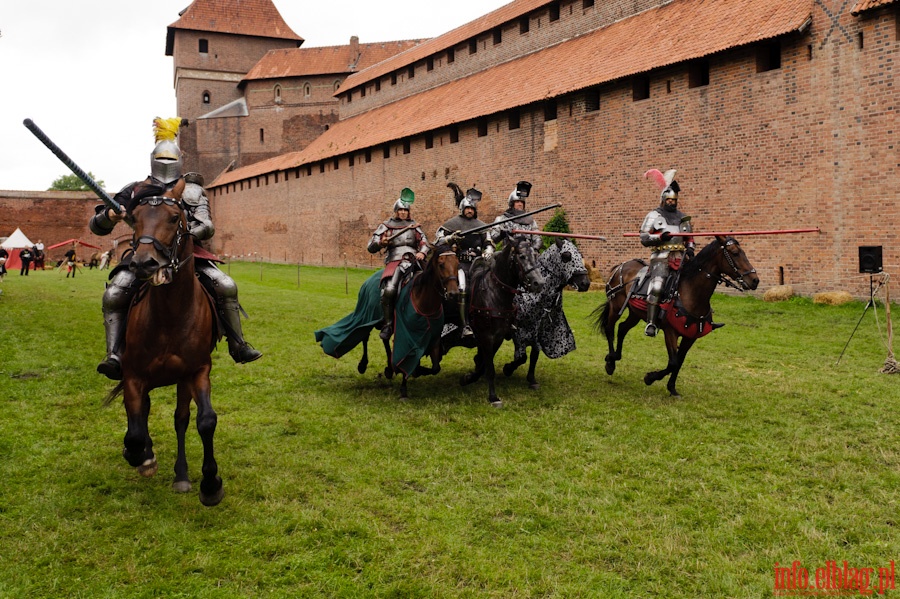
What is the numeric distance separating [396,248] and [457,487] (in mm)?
3837

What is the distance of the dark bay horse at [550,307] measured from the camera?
7941 mm

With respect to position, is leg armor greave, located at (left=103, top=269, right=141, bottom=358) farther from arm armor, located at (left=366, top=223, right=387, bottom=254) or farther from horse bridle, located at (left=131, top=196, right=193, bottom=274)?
arm armor, located at (left=366, top=223, right=387, bottom=254)

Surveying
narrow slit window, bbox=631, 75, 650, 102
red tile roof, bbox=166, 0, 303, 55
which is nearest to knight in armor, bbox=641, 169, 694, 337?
narrow slit window, bbox=631, 75, 650, 102

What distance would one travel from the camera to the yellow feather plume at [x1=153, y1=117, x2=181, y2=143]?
477 cm

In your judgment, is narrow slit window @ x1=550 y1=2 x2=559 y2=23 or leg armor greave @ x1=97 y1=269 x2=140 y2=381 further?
narrow slit window @ x1=550 y1=2 x2=559 y2=23

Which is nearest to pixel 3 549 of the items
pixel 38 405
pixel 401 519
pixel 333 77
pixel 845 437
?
pixel 401 519

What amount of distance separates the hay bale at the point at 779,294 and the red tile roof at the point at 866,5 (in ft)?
19.3

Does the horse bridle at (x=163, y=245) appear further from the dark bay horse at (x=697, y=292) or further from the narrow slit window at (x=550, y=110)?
the narrow slit window at (x=550, y=110)

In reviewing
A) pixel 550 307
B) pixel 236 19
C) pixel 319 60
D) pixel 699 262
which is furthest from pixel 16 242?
pixel 699 262

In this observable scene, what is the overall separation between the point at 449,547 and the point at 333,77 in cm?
5099

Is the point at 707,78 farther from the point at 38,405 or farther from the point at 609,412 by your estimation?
the point at 38,405

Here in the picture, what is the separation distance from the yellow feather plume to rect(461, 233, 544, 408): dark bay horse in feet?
11.9

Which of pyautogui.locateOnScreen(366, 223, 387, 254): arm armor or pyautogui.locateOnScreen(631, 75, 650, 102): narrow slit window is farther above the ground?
pyautogui.locateOnScreen(631, 75, 650, 102): narrow slit window

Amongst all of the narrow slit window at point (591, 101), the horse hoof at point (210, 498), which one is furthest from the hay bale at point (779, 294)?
the horse hoof at point (210, 498)
